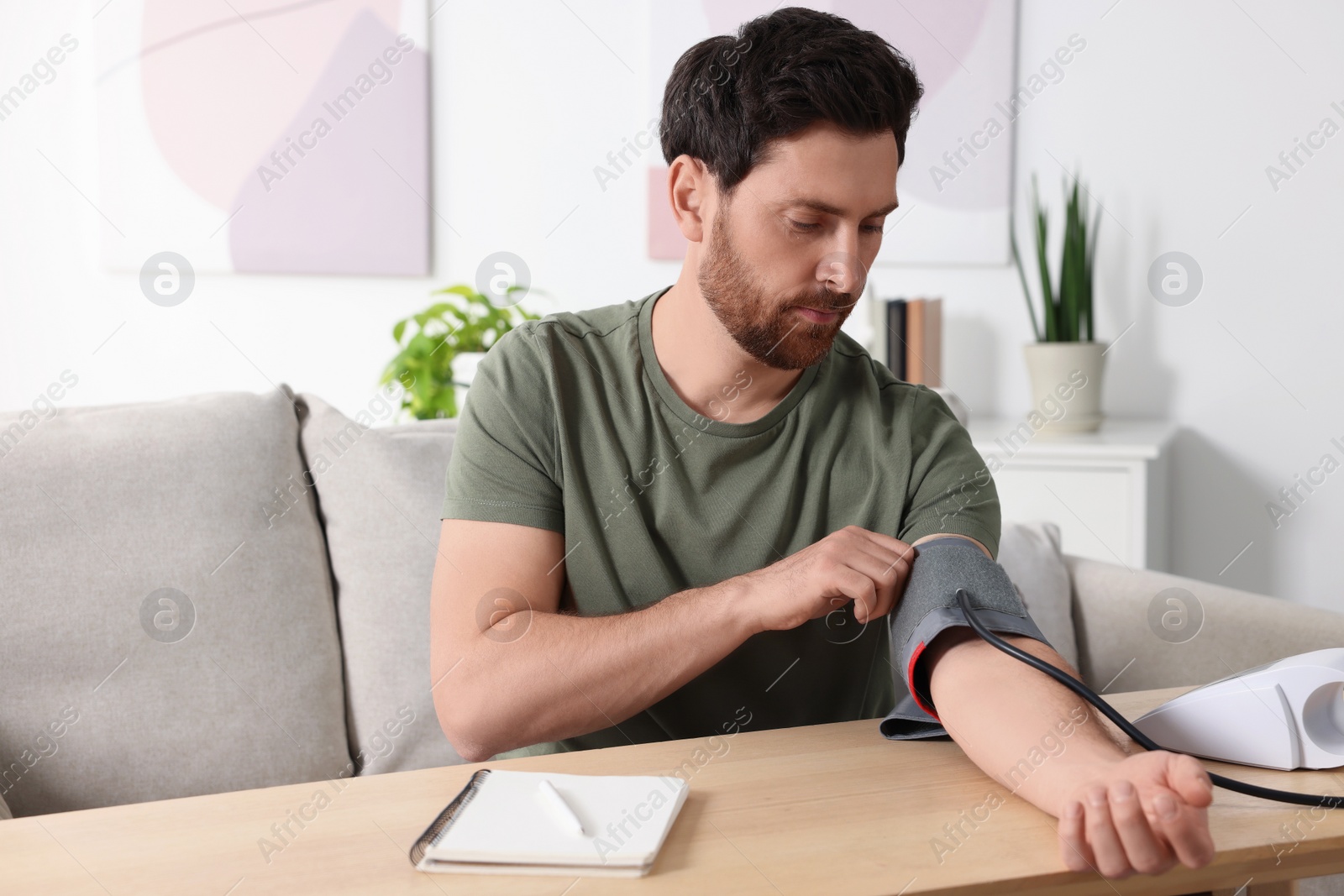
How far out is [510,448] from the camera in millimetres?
1146

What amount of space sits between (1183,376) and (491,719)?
214 centimetres

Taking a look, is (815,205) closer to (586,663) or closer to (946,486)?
(946,486)

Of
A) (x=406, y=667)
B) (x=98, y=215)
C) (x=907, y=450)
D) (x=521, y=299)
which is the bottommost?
(x=406, y=667)

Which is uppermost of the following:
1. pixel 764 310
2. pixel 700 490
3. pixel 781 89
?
pixel 781 89

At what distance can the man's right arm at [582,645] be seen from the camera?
3.10 ft

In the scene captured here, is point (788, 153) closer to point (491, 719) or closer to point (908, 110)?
point (908, 110)

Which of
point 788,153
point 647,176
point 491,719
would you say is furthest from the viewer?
point 647,176

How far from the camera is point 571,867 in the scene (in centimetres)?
63

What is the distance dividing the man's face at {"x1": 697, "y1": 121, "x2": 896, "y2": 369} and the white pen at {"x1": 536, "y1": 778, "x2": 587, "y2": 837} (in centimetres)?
60

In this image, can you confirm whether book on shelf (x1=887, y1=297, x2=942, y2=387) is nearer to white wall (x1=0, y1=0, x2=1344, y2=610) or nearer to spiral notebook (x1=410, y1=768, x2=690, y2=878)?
white wall (x1=0, y1=0, x2=1344, y2=610)

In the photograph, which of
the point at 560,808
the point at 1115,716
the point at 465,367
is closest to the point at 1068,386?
the point at 465,367

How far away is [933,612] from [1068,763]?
7.6 inches

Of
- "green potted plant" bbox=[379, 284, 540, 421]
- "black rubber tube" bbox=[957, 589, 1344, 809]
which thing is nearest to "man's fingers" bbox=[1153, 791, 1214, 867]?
"black rubber tube" bbox=[957, 589, 1344, 809]

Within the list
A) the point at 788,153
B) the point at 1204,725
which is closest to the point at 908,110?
the point at 788,153
